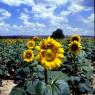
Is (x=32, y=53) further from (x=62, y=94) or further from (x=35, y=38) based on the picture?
(x=62, y=94)

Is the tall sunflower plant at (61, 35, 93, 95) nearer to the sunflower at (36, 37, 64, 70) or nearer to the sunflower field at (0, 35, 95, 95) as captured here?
the sunflower field at (0, 35, 95, 95)

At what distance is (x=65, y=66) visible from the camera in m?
5.64

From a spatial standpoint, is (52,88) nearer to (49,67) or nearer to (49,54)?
(49,67)

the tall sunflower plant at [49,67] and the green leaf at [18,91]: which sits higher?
the tall sunflower plant at [49,67]

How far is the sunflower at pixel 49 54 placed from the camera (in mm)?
3240

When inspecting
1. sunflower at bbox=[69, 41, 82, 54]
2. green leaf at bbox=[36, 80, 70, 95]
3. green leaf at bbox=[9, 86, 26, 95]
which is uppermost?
sunflower at bbox=[69, 41, 82, 54]

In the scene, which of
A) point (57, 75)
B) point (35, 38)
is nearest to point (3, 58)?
point (35, 38)

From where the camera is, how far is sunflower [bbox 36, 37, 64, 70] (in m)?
3.24

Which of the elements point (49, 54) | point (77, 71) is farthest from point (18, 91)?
point (77, 71)

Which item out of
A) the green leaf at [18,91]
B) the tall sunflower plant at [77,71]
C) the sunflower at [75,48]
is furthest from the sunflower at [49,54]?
the sunflower at [75,48]

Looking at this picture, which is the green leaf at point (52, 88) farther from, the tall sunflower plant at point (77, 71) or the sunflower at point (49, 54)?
the tall sunflower plant at point (77, 71)

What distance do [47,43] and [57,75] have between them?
372mm

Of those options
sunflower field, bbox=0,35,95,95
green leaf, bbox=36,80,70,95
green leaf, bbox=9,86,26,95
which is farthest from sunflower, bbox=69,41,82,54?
green leaf, bbox=36,80,70,95

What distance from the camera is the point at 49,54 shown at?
338 centimetres
